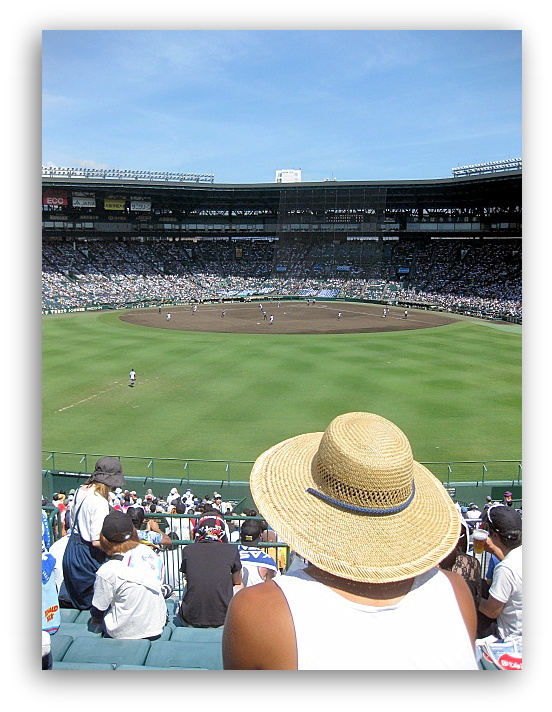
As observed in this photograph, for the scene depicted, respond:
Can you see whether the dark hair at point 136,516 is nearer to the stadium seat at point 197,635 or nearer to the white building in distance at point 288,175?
the stadium seat at point 197,635

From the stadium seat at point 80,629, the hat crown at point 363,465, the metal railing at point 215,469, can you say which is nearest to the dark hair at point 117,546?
the stadium seat at point 80,629

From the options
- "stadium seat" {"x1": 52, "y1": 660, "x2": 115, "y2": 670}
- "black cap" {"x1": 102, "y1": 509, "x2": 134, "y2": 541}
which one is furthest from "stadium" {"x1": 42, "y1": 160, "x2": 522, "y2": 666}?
"stadium seat" {"x1": 52, "y1": 660, "x2": 115, "y2": 670}

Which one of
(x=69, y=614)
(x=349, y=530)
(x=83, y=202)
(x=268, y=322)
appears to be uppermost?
(x=83, y=202)

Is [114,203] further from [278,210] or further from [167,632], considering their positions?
[167,632]

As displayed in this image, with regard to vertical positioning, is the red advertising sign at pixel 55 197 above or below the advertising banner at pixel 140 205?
below

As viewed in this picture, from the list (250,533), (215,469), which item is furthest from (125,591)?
(215,469)

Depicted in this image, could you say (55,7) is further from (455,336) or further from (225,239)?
(225,239)
